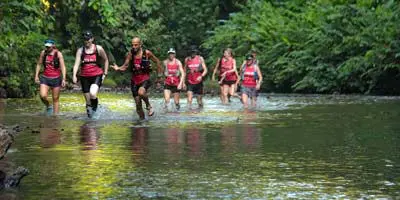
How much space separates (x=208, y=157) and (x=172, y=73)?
1318 cm

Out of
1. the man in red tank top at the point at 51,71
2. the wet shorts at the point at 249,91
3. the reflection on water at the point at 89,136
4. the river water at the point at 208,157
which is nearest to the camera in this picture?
the river water at the point at 208,157

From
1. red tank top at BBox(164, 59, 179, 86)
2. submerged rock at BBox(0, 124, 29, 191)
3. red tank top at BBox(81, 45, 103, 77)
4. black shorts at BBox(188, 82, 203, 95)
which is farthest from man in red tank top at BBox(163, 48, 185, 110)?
submerged rock at BBox(0, 124, 29, 191)

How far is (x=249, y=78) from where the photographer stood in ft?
89.5

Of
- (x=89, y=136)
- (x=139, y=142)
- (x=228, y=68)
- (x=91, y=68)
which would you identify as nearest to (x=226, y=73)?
(x=228, y=68)

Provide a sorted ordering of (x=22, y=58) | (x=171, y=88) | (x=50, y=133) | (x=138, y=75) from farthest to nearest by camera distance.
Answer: (x=22, y=58)
(x=171, y=88)
(x=138, y=75)
(x=50, y=133)

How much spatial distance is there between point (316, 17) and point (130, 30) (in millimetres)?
16802

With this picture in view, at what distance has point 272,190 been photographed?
9.26 metres

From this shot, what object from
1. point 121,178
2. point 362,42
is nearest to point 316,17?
point 362,42

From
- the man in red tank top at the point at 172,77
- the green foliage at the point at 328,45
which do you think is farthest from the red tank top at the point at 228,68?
the green foliage at the point at 328,45

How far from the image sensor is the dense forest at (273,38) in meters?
29.0

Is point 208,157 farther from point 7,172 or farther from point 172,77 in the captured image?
point 172,77

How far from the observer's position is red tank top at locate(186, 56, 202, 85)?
26.4m

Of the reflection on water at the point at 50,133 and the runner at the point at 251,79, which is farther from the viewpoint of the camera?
the runner at the point at 251,79

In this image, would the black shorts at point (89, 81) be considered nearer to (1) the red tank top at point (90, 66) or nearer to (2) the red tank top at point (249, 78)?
(1) the red tank top at point (90, 66)
